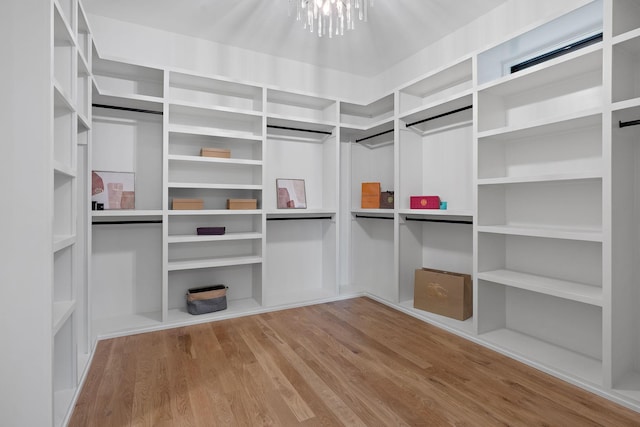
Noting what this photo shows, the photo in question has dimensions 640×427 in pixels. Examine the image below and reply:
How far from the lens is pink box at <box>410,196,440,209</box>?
3.13m

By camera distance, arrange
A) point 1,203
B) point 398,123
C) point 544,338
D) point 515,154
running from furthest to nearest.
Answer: point 398,123
point 515,154
point 544,338
point 1,203

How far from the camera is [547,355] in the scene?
2248 millimetres

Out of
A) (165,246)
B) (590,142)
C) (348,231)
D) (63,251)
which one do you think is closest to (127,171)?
(165,246)

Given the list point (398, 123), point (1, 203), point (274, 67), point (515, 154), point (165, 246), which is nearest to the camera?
point (1, 203)

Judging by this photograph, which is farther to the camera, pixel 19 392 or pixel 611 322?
pixel 611 322

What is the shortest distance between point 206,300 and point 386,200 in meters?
2.12

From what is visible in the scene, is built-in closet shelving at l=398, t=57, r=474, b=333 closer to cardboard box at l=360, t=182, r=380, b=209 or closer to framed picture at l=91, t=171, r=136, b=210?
cardboard box at l=360, t=182, r=380, b=209

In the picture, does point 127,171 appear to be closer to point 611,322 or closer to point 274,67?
point 274,67

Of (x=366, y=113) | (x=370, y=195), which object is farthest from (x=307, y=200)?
(x=366, y=113)

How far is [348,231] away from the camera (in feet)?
13.8

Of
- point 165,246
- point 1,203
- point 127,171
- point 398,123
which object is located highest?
point 398,123

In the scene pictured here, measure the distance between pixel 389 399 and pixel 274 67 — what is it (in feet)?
11.1

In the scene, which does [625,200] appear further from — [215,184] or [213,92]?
[213,92]

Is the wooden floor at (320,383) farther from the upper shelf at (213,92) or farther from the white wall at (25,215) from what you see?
the upper shelf at (213,92)
